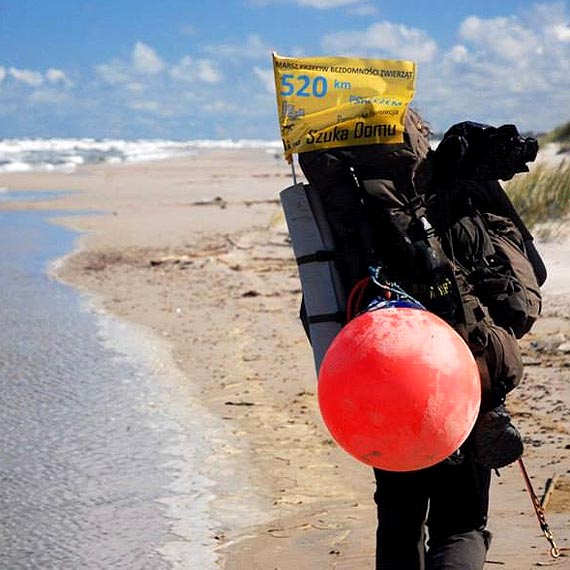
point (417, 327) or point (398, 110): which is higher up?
point (398, 110)

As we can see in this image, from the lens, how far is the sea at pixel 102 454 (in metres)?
4.61

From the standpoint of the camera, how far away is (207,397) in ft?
23.1

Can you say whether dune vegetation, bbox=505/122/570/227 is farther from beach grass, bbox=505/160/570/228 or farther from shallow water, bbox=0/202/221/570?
shallow water, bbox=0/202/221/570

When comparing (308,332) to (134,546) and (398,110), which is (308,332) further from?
(134,546)

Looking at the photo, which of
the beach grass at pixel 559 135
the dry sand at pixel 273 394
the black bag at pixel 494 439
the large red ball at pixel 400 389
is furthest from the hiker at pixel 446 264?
the beach grass at pixel 559 135

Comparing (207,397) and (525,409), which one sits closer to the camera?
(525,409)

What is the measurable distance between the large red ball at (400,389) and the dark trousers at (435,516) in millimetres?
353

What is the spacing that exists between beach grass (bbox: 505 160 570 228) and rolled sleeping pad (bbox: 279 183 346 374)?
27.4 ft

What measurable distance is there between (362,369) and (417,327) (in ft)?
0.58

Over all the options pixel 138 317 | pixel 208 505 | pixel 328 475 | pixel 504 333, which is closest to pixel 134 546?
pixel 208 505

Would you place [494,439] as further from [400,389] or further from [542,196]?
[542,196]

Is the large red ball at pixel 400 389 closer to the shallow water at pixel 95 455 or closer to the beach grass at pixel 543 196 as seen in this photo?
the shallow water at pixel 95 455

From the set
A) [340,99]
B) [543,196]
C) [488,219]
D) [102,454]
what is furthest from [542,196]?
[340,99]

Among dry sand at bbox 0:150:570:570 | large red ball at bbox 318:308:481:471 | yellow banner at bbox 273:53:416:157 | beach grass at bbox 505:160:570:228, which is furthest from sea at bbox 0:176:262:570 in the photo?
beach grass at bbox 505:160:570:228
